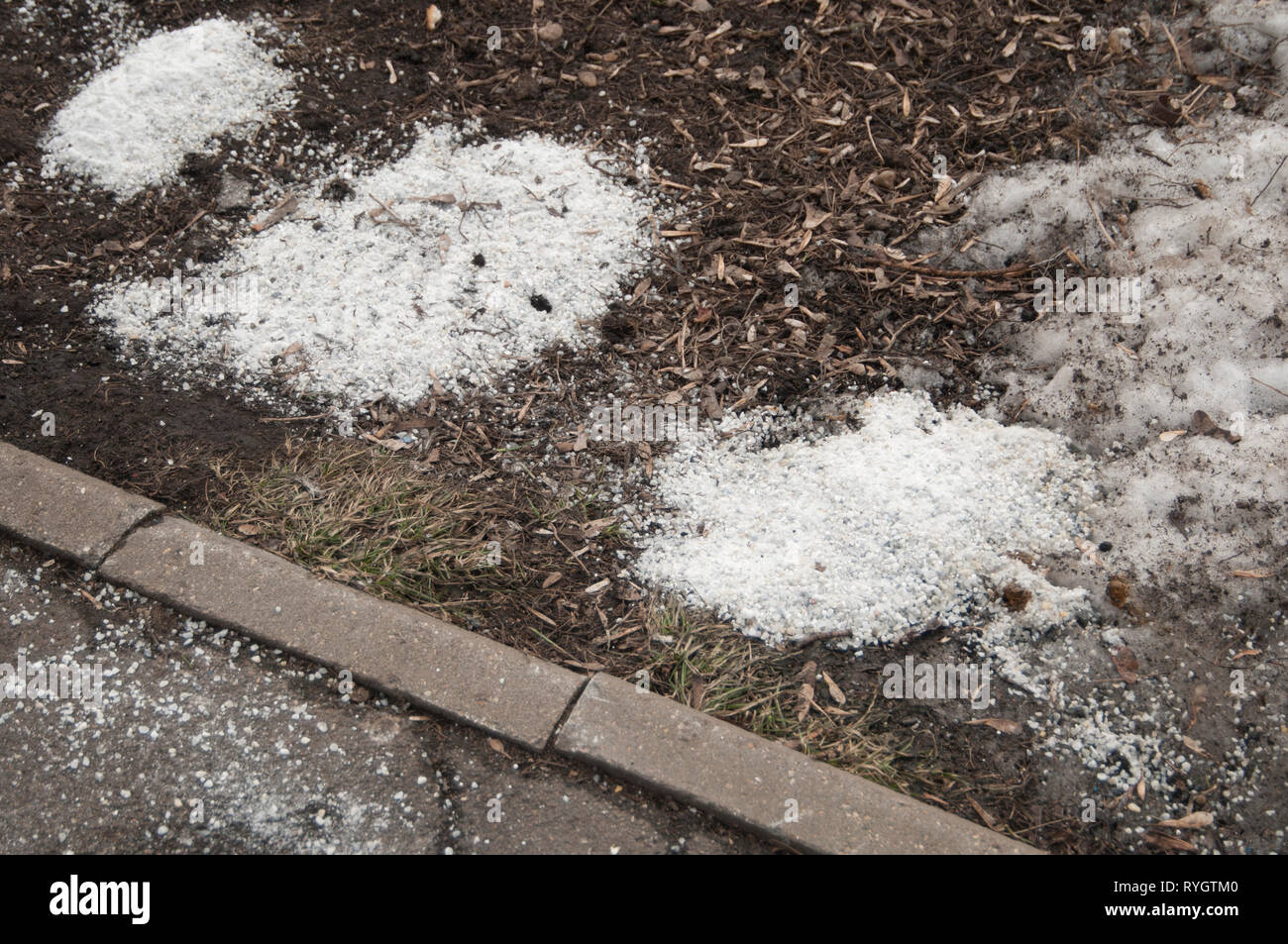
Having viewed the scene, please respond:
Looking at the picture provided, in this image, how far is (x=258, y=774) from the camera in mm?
2477

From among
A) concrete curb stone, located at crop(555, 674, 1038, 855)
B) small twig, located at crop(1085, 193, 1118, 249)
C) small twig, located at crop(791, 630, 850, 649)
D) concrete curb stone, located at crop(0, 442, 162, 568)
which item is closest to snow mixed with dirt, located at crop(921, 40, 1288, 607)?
small twig, located at crop(1085, 193, 1118, 249)

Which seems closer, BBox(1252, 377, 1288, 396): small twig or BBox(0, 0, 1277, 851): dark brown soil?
BBox(1252, 377, 1288, 396): small twig

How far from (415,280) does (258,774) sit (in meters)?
1.91

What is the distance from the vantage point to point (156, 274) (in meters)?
3.48

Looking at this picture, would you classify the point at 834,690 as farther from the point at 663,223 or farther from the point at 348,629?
the point at 663,223

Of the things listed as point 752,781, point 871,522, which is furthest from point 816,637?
point 752,781

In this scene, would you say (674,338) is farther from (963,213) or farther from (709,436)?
(963,213)

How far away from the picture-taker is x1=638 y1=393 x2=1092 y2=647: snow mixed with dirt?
9.00ft

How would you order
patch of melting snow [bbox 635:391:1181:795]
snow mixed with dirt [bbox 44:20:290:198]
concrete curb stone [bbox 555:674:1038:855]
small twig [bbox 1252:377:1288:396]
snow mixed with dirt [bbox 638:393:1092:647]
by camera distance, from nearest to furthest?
concrete curb stone [bbox 555:674:1038:855] → patch of melting snow [bbox 635:391:1181:795] → snow mixed with dirt [bbox 638:393:1092:647] → small twig [bbox 1252:377:1288:396] → snow mixed with dirt [bbox 44:20:290:198]

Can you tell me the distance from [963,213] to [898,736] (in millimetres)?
2164

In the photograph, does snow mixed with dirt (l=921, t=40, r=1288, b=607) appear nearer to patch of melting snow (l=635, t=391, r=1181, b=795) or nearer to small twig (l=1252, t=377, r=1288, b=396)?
small twig (l=1252, t=377, r=1288, b=396)

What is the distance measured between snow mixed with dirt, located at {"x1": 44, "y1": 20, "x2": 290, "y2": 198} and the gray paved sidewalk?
212 centimetres
